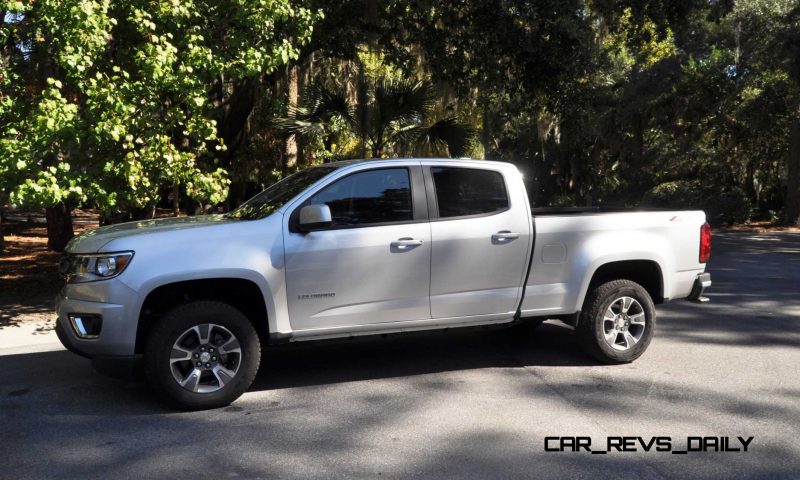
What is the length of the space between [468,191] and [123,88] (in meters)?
4.14

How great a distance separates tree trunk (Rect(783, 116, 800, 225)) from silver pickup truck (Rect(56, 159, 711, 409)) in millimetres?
19811

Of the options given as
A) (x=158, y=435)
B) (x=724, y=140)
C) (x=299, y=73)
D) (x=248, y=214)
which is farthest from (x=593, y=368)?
(x=724, y=140)

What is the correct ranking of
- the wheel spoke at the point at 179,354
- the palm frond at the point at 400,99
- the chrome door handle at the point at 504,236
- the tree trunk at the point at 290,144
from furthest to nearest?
the tree trunk at the point at 290,144
the palm frond at the point at 400,99
the chrome door handle at the point at 504,236
the wheel spoke at the point at 179,354

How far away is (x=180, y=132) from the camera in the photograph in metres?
9.78

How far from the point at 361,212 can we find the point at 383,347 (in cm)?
199

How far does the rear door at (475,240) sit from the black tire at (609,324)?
76 cm

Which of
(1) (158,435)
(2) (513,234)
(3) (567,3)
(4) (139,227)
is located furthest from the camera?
(3) (567,3)

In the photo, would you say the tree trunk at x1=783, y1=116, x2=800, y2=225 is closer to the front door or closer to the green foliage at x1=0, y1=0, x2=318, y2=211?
the green foliage at x1=0, y1=0, x2=318, y2=211

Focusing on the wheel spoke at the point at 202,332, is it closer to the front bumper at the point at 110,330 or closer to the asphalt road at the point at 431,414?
the front bumper at the point at 110,330

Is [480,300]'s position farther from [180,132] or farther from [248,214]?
[180,132]

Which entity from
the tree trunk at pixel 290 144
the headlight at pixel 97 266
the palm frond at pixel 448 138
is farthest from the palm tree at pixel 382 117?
the headlight at pixel 97 266

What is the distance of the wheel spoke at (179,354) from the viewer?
5.22 m

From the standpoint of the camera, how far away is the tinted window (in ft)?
19.0

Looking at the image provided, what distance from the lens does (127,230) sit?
565cm
